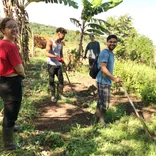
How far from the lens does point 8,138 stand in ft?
11.3

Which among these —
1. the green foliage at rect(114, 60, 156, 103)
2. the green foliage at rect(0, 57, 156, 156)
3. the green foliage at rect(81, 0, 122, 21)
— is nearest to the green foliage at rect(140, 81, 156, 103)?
the green foliage at rect(114, 60, 156, 103)

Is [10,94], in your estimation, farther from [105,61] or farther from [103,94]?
[103,94]

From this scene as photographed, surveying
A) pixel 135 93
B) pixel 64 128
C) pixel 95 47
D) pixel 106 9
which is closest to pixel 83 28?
pixel 106 9

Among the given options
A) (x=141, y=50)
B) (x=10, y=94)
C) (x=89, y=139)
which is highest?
(x=141, y=50)

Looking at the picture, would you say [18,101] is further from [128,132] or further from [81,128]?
[128,132]

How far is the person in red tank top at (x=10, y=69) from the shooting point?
3109 mm

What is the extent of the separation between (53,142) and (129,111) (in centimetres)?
274

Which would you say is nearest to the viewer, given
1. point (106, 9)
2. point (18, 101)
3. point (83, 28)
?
point (18, 101)

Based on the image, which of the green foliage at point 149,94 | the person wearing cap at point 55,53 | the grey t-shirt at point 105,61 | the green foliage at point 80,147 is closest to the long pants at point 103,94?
the grey t-shirt at point 105,61

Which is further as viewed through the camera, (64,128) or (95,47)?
(95,47)

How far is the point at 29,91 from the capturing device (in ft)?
24.0

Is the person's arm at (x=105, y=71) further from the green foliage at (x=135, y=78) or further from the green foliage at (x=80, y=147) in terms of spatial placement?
the green foliage at (x=135, y=78)

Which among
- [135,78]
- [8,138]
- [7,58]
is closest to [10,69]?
[7,58]

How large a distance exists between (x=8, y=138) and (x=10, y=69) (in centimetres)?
99
